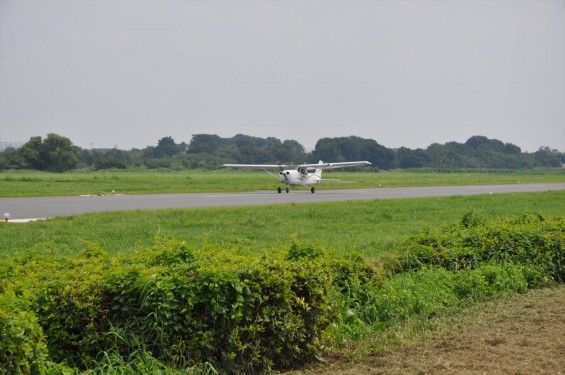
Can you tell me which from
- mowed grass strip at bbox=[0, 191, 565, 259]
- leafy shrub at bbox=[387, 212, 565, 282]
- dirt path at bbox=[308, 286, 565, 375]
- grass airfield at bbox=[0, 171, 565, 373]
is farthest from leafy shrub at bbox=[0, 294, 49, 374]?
leafy shrub at bbox=[387, 212, 565, 282]

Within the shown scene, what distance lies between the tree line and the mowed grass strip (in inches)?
2599

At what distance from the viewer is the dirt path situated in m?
5.09

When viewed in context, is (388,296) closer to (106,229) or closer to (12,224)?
(106,229)

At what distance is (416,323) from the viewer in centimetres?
667

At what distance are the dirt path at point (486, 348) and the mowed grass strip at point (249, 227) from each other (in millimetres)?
3032

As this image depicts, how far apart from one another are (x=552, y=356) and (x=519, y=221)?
6.47 meters

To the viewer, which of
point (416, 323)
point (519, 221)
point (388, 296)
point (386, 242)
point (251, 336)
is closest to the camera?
point (251, 336)

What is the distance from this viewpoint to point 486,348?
220 inches

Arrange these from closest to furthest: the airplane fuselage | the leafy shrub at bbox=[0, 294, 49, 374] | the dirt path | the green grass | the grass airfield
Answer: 1. the leafy shrub at bbox=[0, 294, 49, 374]
2. the dirt path
3. the grass airfield
4. the green grass
5. the airplane fuselage

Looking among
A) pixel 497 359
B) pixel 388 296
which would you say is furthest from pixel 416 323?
pixel 497 359

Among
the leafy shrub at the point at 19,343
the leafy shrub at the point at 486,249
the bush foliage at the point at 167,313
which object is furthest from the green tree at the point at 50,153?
the leafy shrub at the point at 19,343

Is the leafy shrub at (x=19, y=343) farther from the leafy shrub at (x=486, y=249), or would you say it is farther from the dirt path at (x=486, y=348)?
the leafy shrub at (x=486, y=249)

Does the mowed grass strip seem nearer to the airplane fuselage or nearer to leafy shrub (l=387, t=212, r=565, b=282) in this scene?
leafy shrub (l=387, t=212, r=565, b=282)

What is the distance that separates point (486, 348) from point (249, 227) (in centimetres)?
1033
